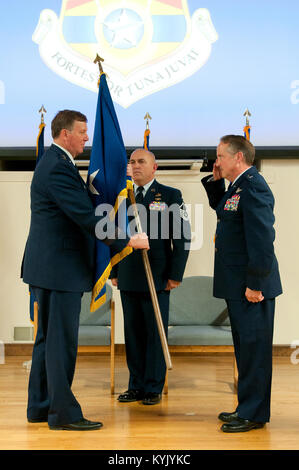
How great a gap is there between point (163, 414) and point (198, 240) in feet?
7.53

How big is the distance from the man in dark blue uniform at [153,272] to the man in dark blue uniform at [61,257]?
686mm

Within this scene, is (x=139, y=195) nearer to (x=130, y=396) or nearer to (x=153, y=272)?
(x=153, y=272)

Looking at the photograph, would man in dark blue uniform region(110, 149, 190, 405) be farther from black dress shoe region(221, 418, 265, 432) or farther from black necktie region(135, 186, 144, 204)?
black dress shoe region(221, 418, 265, 432)

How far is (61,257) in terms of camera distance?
3174 millimetres

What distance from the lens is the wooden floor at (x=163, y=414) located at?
300cm

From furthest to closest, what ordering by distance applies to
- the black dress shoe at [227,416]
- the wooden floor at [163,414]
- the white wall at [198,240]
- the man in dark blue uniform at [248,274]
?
the white wall at [198,240]
the black dress shoe at [227,416]
the man in dark blue uniform at [248,274]
the wooden floor at [163,414]

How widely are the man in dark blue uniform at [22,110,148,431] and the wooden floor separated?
0.69ft

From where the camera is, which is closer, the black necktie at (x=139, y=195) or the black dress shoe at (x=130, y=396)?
the black dress shoe at (x=130, y=396)

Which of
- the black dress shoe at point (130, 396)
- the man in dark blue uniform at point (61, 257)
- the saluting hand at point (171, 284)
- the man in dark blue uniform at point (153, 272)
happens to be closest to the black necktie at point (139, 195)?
the man in dark blue uniform at point (153, 272)

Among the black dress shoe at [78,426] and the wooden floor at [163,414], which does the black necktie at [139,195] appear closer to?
the wooden floor at [163,414]

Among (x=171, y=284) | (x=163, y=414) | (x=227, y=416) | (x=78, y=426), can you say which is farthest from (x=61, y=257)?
(x=227, y=416)

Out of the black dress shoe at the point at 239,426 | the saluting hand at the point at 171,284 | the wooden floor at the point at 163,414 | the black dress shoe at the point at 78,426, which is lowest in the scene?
the wooden floor at the point at 163,414

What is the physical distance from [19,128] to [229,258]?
2.88 metres

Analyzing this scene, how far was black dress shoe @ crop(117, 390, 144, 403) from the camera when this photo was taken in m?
3.89
